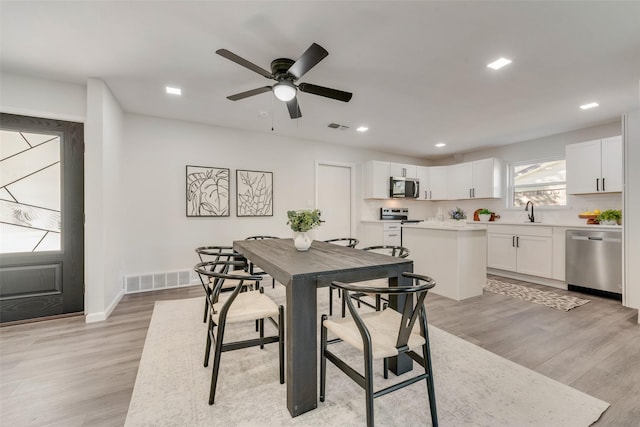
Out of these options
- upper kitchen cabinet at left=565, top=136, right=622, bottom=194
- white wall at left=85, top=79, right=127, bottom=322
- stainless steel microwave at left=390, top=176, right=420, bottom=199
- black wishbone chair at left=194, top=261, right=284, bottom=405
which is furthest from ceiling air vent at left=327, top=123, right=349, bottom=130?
upper kitchen cabinet at left=565, top=136, right=622, bottom=194

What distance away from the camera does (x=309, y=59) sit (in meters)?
2.01

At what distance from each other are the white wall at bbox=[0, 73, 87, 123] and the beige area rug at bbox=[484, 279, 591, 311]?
5.66m

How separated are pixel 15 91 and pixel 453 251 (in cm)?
509

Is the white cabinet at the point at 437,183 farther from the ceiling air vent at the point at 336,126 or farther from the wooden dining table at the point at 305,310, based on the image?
the wooden dining table at the point at 305,310

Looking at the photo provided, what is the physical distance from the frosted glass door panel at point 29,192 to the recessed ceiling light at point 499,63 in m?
4.46

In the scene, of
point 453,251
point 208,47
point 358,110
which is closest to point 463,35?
point 358,110

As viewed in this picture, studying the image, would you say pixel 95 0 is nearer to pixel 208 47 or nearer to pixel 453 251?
pixel 208 47

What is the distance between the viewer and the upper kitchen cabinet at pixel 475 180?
215 inches

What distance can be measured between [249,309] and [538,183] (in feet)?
18.6

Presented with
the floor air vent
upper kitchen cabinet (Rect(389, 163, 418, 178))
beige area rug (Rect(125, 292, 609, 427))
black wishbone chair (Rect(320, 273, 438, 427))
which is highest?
upper kitchen cabinet (Rect(389, 163, 418, 178))

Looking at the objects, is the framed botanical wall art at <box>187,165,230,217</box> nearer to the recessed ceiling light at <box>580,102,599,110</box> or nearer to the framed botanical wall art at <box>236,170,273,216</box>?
the framed botanical wall art at <box>236,170,273,216</box>

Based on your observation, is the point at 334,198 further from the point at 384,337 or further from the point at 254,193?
the point at 384,337

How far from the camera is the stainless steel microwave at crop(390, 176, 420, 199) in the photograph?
5945 mm


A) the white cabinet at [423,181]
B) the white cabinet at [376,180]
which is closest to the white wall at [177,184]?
the white cabinet at [376,180]
